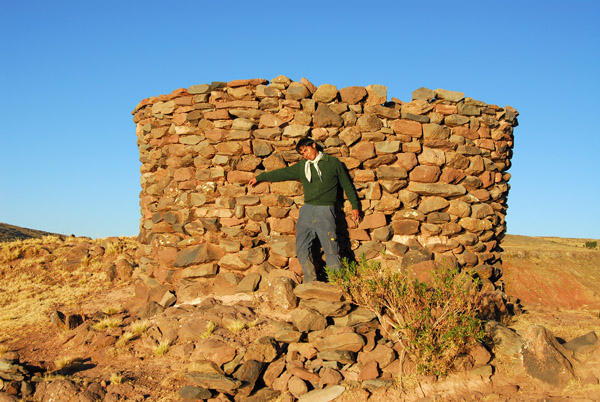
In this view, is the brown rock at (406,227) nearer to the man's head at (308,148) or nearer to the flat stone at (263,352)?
the man's head at (308,148)

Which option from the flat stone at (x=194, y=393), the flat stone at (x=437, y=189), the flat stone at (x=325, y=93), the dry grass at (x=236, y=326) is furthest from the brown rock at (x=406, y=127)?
the flat stone at (x=194, y=393)

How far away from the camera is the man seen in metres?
6.57

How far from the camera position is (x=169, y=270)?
7324mm

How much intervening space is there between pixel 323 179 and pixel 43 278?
226 inches

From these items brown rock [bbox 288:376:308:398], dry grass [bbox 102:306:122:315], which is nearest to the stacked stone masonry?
dry grass [bbox 102:306:122:315]

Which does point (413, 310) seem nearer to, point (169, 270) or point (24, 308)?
point (169, 270)

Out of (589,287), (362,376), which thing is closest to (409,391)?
(362,376)

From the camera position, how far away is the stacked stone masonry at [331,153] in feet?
23.1

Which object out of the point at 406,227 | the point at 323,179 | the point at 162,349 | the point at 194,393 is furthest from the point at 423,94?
the point at 194,393

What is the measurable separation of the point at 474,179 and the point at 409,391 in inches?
150

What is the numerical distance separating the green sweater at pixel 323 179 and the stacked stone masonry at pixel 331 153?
0.24 m

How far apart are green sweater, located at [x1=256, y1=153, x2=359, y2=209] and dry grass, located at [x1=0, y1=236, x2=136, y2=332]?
379 centimetres

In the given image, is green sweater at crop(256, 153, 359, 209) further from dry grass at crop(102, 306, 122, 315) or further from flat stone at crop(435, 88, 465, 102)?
dry grass at crop(102, 306, 122, 315)

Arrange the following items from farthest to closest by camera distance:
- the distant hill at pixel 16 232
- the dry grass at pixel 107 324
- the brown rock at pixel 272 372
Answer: the distant hill at pixel 16 232, the dry grass at pixel 107 324, the brown rock at pixel 272 372
